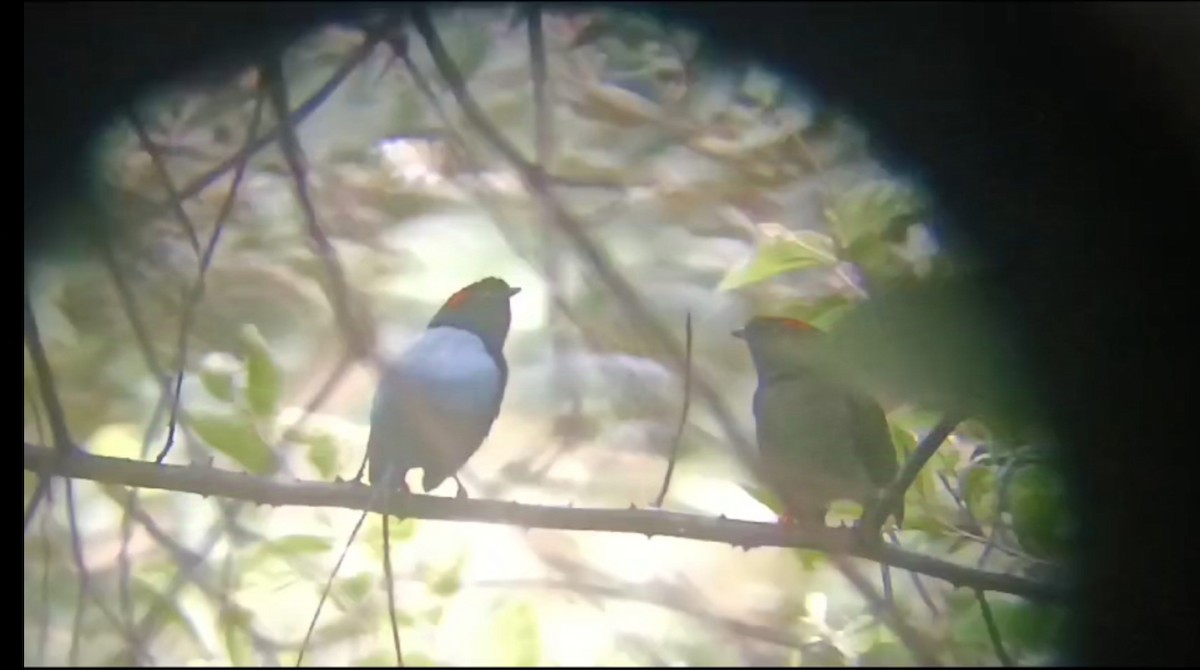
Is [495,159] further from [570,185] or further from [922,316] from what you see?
[922,316]

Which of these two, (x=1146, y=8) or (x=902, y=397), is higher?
(x=1146, y=8)

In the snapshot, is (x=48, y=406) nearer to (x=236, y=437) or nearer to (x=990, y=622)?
(x=236, y=437)

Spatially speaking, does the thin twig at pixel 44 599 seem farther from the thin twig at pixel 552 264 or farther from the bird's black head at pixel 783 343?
the bird's black head at pixel 783 343

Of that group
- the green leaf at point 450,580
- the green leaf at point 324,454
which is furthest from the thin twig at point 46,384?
the green leaf at point 450,580

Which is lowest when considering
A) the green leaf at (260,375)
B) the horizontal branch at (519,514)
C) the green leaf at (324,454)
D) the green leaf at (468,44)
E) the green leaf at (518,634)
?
the green leaf at (518,634)

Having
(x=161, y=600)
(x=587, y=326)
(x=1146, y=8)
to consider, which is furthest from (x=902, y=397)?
(x=161, y=600)
